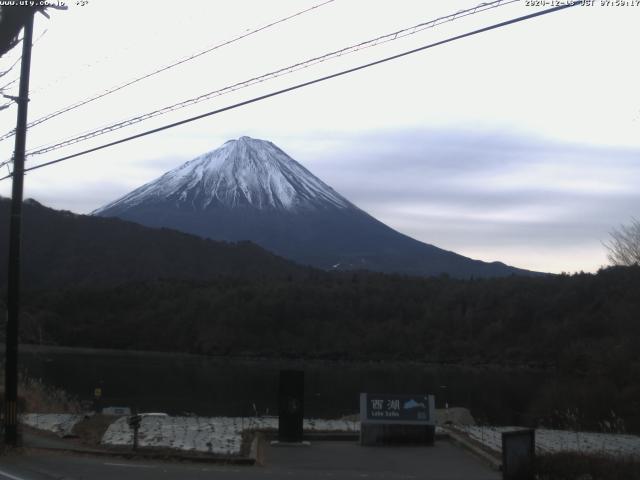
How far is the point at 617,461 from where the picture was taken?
11.8m

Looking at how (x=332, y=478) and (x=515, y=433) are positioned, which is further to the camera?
(x=332, y=478)

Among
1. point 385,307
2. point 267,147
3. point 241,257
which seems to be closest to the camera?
point 385,307

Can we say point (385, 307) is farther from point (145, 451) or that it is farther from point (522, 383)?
point (145, 451)

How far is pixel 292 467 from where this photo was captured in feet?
48.4

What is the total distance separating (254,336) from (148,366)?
26587 millimetres

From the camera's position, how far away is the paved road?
13.5 m

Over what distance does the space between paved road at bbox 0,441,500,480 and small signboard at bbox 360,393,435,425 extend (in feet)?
1.88

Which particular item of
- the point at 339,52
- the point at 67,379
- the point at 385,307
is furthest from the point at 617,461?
the point at 385,307

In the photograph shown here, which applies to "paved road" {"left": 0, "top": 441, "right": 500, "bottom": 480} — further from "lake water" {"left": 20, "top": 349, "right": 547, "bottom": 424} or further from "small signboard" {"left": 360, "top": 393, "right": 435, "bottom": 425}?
"lake water" {"left": 20, "top": 349, "right": 547, "bottom": 424}

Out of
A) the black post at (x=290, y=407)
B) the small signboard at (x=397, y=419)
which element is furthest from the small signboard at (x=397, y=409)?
the black post at (x=290, y=407)

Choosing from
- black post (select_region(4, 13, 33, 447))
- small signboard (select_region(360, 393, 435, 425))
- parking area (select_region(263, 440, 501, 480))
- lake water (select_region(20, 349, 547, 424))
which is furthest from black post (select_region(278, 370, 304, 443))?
lake water (select_region(20, 349, 547, 424))

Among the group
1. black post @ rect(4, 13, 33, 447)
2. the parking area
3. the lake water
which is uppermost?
black post @ rect(4, 13, 33, 447)

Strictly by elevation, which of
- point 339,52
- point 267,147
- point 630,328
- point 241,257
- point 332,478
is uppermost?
point 267,147

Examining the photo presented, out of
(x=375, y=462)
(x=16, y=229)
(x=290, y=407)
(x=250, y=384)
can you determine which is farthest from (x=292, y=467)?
(x=250, y=384)
